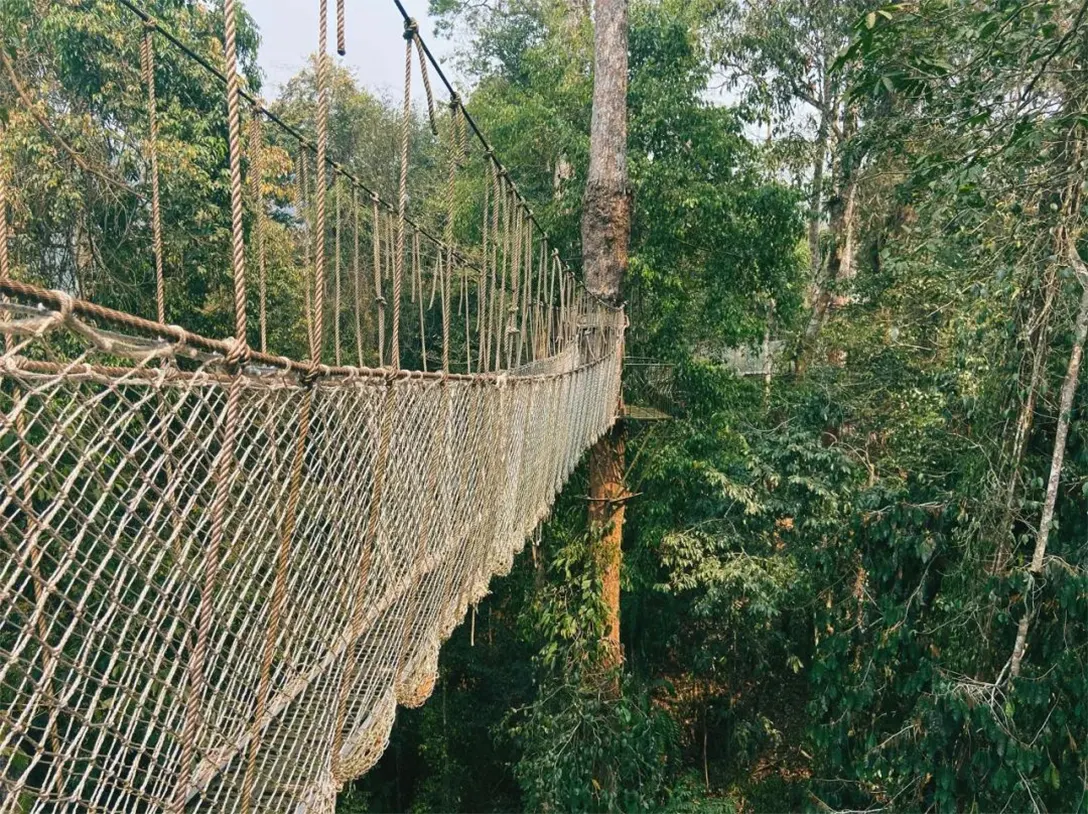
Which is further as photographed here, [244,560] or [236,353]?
[244,560]

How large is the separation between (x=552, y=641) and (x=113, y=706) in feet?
10.9

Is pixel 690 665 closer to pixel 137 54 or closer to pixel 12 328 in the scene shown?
pixel 137 54

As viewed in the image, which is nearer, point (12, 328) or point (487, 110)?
point (12, 328)

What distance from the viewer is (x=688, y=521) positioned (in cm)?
471

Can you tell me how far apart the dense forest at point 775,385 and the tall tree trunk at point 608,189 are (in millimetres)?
90

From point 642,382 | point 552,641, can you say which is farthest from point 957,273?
point 552,641

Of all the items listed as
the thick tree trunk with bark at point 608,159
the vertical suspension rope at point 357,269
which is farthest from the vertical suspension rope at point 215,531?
the thick tree trunk with bark at point 608,159

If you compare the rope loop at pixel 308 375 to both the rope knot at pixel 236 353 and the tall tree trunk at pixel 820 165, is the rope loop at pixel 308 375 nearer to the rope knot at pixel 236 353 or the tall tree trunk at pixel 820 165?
the rope knot at pixel 236 353

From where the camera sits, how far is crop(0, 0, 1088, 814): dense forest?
213 centimetres

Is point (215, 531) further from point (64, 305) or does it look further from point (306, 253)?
point (306, 253)

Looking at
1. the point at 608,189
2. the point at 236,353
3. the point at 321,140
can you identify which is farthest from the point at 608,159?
the point at 236,353

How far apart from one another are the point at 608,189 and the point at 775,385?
2685 mm

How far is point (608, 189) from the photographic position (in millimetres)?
3758

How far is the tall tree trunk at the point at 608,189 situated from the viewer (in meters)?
3.75
